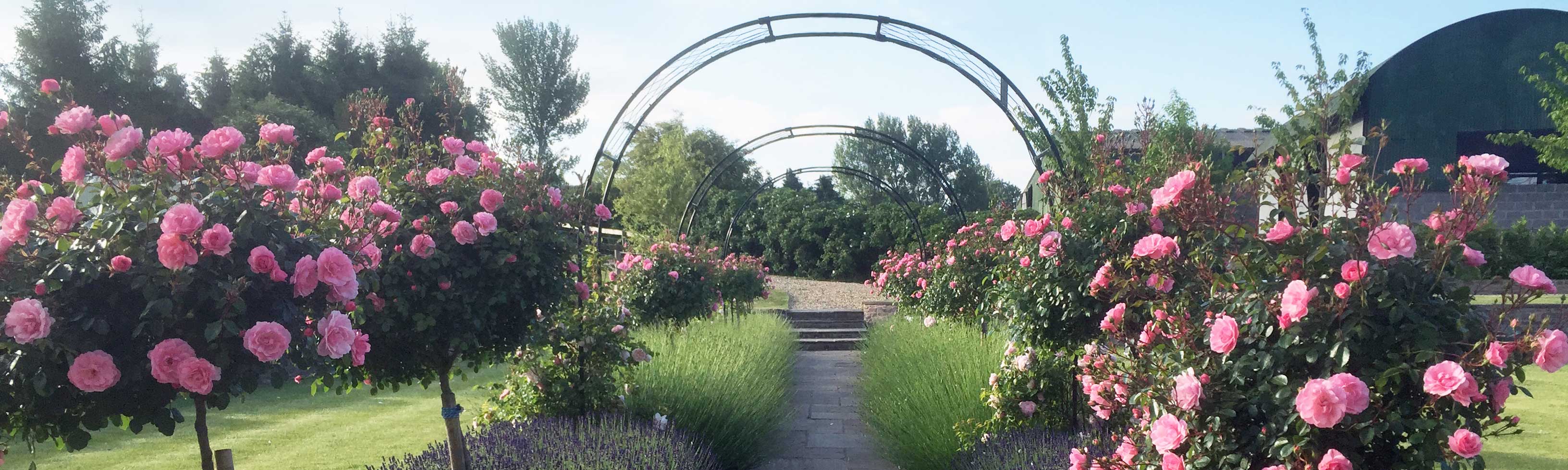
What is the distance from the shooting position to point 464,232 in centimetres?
332

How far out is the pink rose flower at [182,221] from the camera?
183 cm

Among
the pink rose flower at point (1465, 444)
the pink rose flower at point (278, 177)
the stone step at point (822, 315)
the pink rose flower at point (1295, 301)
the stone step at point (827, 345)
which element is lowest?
the stone step at point (827, 345)

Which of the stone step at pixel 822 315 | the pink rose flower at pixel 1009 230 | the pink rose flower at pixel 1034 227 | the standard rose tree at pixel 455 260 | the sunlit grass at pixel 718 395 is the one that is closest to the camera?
the standard rose tree at pixel 455 260

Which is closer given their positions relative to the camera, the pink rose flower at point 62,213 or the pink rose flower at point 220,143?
the pink rose flower at point 62,213

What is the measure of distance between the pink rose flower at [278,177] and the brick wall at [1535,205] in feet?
49.2

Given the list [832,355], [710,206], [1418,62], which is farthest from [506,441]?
[710,206]

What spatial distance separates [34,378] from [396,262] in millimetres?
1485

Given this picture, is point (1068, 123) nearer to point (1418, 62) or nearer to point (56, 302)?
point (1418, 62)

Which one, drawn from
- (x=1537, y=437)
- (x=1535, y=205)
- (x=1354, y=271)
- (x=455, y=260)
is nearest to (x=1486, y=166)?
(x=1354, y=271)

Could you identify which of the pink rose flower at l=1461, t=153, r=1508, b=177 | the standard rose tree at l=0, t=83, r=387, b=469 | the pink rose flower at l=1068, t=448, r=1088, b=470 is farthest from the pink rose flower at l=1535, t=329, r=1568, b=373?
the standard rose tree at l=0, t=83, r=387, b=469

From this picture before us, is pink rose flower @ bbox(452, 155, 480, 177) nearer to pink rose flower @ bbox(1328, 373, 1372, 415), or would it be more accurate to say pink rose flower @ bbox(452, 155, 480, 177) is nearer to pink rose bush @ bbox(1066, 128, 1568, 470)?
pink rose bush @ bbox(1066, 128, 1568, 470)

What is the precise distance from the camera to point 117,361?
1.92 meters

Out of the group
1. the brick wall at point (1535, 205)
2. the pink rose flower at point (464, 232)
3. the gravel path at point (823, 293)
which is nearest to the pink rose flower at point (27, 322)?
the pink rose flower at point (464, 232)

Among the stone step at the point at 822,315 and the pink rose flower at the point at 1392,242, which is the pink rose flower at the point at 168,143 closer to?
the pink rose flower at the point at 1392,242
